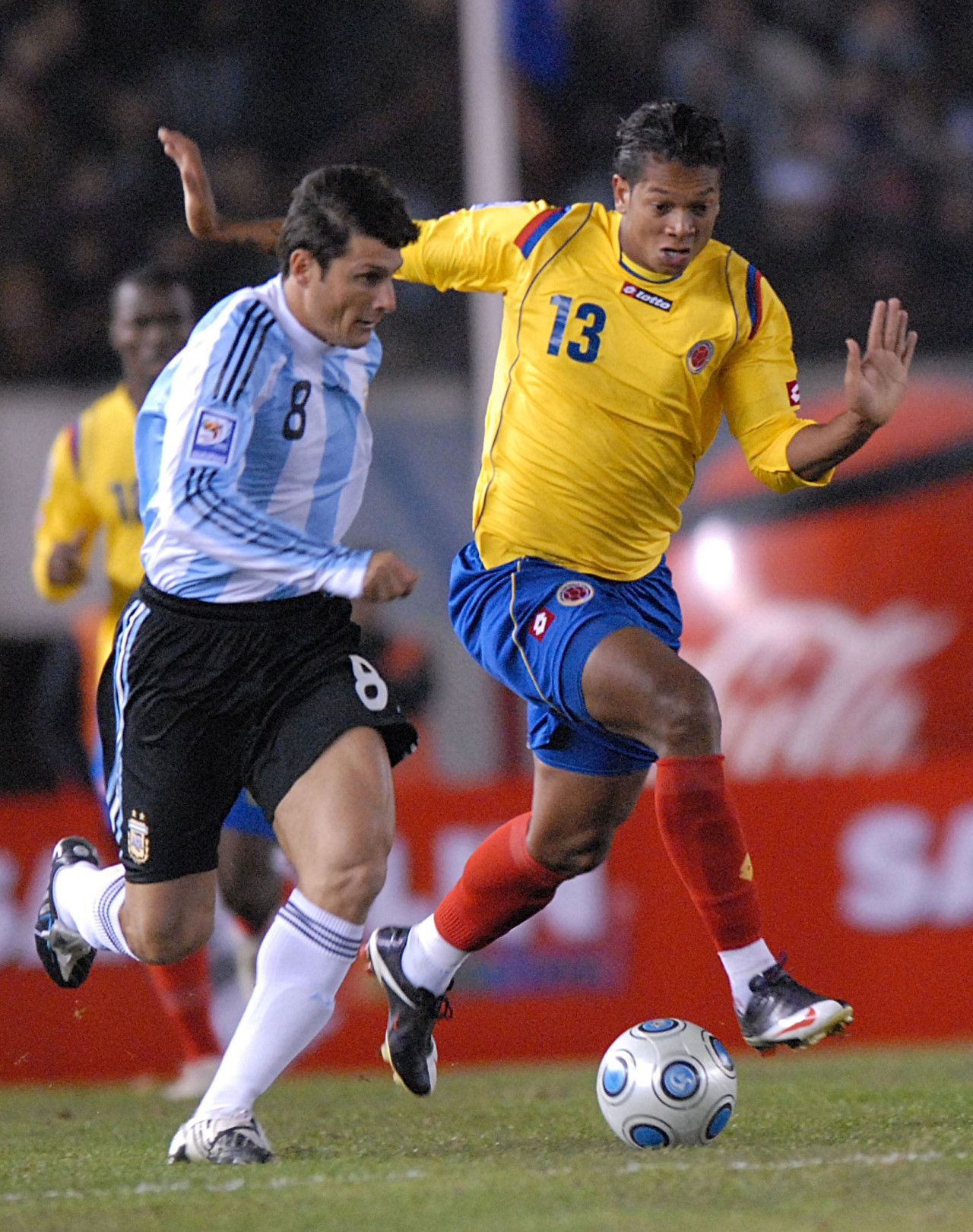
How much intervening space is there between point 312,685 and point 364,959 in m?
1.28

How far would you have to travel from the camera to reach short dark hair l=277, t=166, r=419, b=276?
14.1 feet

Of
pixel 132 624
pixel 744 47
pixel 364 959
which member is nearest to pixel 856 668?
pixel 744 47

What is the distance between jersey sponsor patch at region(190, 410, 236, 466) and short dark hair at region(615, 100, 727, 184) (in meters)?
1.35

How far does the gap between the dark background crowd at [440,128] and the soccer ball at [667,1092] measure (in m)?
7.66

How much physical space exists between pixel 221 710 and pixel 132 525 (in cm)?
259

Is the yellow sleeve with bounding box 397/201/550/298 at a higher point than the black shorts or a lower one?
higher

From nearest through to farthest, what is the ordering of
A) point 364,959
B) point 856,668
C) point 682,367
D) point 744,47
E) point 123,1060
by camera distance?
point 682,367
point 364,959
point 123,1060
point 856,668
point 744,47

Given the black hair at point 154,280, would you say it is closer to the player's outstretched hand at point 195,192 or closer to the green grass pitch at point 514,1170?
the player's outstretched hand at point 195,192

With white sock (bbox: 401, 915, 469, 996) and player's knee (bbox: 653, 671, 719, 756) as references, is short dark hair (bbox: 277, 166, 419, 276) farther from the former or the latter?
white sock (bbox: 401, 915, 469, 996)

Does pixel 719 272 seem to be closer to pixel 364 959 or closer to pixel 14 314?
pixel 364 959

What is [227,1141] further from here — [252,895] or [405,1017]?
[252,895]

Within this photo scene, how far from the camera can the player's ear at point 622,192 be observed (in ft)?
16.2

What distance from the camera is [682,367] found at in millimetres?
4918

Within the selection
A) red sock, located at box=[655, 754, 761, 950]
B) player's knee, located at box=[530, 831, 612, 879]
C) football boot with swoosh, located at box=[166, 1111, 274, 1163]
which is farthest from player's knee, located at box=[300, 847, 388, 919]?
player's knee, located at box=[530, 831, 612, 879]
